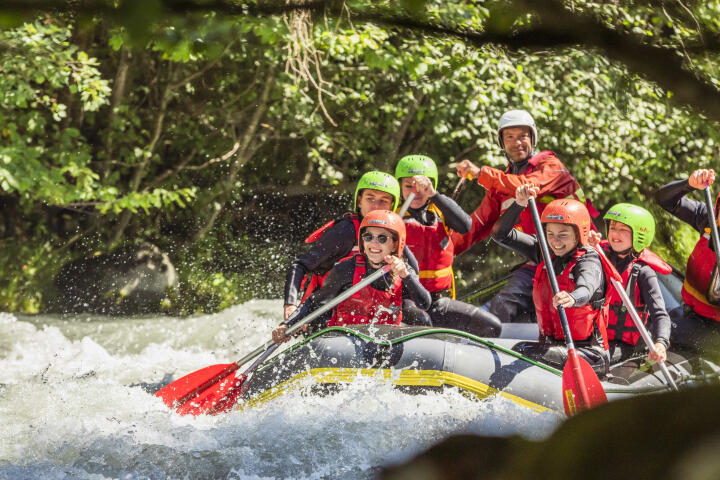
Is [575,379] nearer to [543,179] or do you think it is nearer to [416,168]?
[543,179]

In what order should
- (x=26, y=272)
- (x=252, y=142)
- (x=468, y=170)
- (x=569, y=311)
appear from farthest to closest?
(x=252, y=142)
(x=26, y=272)
(x=468, y=170)
(x=569, y=311)

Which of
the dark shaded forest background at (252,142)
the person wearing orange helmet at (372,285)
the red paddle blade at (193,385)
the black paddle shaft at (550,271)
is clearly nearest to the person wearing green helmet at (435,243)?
the person wearing orange helmet at (372,285)

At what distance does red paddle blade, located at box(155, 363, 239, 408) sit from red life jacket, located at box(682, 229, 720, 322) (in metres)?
2.80

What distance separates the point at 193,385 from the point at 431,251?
5.43 feet

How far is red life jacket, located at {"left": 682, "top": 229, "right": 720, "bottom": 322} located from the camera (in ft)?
15.3

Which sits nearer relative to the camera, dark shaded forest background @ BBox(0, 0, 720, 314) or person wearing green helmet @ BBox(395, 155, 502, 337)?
person wearing green helmet @ BBox(395, 155, 502, 337)

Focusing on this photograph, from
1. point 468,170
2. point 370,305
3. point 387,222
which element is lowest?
point 370,305

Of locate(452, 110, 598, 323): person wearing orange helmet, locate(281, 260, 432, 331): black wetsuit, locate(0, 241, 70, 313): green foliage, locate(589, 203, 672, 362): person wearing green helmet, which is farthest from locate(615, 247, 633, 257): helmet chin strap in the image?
locate(0, 241, 70, 313): green foliage

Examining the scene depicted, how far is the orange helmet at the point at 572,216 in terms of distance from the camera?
417 centimetres

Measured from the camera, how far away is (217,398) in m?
4.33

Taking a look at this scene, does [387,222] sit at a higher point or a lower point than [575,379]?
higher

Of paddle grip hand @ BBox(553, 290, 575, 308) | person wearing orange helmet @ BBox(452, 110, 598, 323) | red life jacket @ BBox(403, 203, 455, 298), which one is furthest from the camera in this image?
red life jacket @ BBox(403, 203, 455, 298)

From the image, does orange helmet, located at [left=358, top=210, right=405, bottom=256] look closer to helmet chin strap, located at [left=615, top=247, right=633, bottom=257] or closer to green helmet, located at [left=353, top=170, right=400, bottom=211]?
green helmet, located at [left=353, top=170, right=400, bottom=211]

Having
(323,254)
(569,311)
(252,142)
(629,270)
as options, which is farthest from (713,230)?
(252,142)
